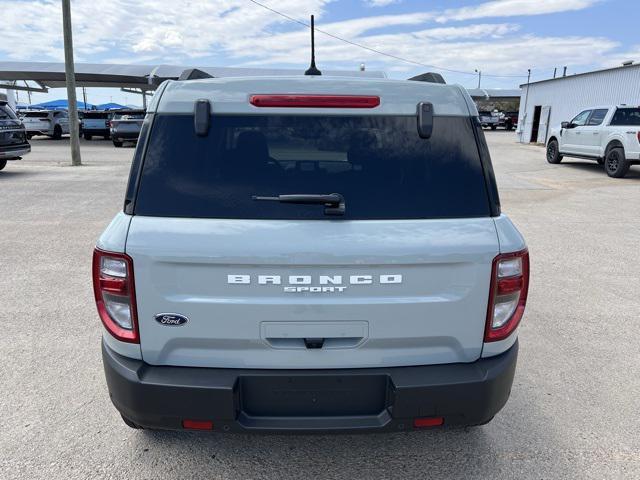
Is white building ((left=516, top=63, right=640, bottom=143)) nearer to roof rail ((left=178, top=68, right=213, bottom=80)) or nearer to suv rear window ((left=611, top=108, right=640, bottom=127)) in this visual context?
suv rear window ((left=611, top=108, right=640, bottom=127))

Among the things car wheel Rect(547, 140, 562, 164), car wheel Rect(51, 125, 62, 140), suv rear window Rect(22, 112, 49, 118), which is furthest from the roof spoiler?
car wheel Rect(51, 125, 62, 140)

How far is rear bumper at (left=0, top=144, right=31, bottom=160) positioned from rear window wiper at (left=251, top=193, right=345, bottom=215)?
1307 cm

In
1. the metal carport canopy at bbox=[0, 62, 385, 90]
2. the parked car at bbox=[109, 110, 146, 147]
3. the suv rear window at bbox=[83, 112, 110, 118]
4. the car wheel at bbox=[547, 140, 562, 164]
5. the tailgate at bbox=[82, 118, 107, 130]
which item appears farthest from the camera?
the metal carport canopy at bbox=[0, 62, 385, 90]

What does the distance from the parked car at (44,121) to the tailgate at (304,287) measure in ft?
105

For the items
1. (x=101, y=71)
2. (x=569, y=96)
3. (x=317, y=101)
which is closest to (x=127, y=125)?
(x=101, y=71)

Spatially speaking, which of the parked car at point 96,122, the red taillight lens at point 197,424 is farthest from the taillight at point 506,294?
the parked car at point 96,122

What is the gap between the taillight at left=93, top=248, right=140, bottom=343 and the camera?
2.04 m

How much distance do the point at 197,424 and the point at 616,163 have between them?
52.6 feet

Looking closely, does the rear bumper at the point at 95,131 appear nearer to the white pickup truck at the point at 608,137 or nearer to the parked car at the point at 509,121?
the white pickup truck at the point at 608,137

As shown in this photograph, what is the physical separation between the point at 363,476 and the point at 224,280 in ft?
4.27

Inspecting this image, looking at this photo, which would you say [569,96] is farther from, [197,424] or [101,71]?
[101,71]

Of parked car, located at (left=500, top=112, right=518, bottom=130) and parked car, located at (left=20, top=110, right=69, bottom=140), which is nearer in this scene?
parked car, located at (left=20, top=110, right=69, bottom=140)

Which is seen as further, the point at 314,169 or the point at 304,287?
the point at 314,169

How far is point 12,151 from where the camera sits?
12.5 meters
